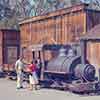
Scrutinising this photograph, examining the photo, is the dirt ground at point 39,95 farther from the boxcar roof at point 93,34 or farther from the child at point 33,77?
the boxcar roof at point 93,34

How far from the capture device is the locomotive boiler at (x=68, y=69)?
22.2 meters

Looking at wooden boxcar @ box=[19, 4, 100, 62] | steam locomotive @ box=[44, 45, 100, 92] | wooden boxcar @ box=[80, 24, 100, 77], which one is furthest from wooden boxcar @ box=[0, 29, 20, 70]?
wooden boxcar @ box=[80, 24, 100, 77]

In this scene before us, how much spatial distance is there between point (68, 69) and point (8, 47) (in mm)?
14340

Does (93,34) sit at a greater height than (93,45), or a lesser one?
greater

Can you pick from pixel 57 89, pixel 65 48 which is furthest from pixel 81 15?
pixel 57 89

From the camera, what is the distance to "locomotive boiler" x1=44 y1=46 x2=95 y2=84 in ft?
72.9

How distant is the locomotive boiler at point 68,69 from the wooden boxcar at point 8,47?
11459 mm

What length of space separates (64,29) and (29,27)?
595cm

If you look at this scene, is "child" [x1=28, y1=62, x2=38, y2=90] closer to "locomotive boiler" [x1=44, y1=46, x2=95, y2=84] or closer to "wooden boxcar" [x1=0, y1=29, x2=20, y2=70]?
"locomotive boiler" [x1=44, y1=46, x2=95, y2=84]

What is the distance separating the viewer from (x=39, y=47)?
25812 mm

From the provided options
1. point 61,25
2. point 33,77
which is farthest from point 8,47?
point 33,77

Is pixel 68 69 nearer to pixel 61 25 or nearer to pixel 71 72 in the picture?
pixel 71 72

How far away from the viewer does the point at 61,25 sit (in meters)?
28.9

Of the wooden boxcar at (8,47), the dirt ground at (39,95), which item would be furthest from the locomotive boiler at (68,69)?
the wooden boxcar at (8,47)
